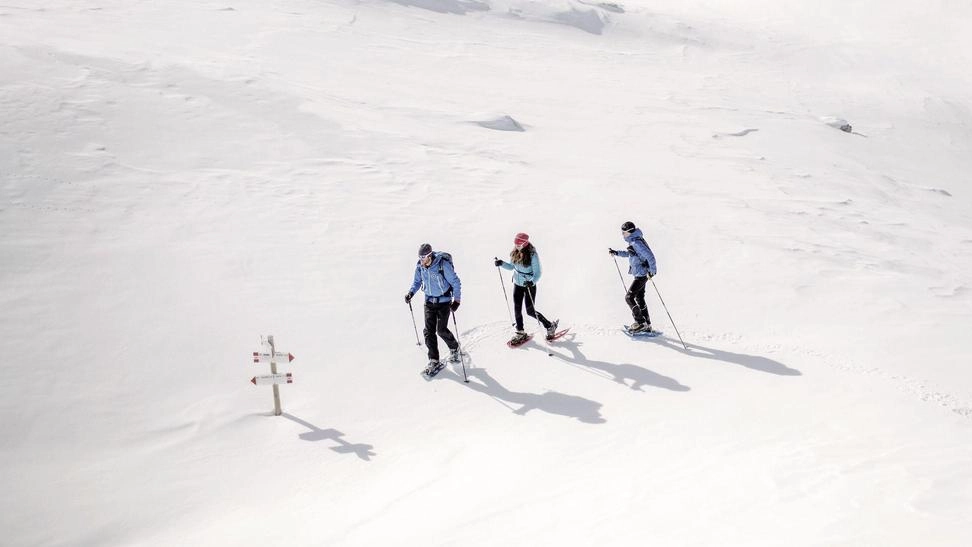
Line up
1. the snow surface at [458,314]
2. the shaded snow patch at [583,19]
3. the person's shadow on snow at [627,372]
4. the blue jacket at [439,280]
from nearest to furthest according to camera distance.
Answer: the snow surface at [458,314], the person's shadow on snow at [627,372], the blue jacket at [439,280], the shaded snow patch at [583,19]

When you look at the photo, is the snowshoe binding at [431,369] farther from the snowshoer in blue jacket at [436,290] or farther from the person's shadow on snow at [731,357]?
the person's shadow on snow at [731,357]

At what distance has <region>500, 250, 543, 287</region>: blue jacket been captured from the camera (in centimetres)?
948

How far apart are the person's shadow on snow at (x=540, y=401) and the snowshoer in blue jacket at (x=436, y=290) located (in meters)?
0.60

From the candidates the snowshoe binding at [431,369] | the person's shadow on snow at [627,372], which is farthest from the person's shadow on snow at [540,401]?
the person's shadow on snow at [627,372]

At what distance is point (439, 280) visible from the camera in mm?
8758

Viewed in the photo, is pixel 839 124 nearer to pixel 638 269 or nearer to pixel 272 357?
pixel 638 269

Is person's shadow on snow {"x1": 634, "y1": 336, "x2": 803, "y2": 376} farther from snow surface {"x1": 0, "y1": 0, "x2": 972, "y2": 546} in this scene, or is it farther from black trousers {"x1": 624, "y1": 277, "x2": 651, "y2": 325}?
black trousers {"x1": 624, "y1": 277, "x2": 651, "y2": 325}

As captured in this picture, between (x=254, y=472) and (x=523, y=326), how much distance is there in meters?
4.49

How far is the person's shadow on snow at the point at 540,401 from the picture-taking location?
7859mm

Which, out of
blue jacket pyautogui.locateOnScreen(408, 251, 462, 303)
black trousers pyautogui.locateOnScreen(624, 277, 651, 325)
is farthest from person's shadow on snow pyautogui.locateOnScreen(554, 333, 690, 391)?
blue jacket pyautogui.locateOnScreen(408, 251, 462, 303)

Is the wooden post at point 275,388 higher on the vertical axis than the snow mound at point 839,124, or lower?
lower

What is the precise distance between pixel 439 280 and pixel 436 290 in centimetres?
15

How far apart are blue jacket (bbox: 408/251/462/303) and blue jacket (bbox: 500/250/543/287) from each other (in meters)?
1.11

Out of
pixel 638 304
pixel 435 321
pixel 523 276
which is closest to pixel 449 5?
pixel 523 276
